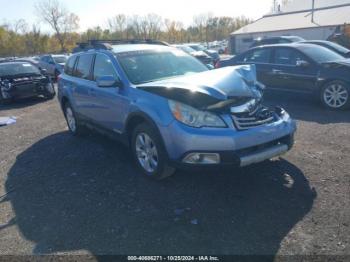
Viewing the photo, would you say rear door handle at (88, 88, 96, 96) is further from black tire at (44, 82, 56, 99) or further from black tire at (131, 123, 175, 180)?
black tire at (44, 82, 56, 99)

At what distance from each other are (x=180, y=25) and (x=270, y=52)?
239ft

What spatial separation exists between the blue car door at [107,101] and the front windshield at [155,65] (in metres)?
0.23

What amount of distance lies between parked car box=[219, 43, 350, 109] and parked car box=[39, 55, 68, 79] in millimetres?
13624

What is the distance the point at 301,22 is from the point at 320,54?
3614 cm

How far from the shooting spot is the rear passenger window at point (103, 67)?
16.5 feet

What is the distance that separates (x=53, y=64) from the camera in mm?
20062

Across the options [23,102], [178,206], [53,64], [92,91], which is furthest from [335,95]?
[53,64]

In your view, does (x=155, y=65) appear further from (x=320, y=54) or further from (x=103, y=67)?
(x=320, y=54)

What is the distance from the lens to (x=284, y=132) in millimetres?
4105

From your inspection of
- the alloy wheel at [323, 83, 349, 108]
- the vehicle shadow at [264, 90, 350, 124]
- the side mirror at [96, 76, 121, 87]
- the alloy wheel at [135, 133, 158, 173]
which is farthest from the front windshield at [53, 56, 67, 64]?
the alloy wheel at [135, 133, 158, 173]

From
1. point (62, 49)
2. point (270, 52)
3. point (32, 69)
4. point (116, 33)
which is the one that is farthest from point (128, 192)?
point (116, 33)

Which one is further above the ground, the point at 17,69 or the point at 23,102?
the point at 17,69

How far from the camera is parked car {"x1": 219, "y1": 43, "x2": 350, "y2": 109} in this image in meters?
A: 7.57

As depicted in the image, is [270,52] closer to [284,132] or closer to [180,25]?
[284,132]
